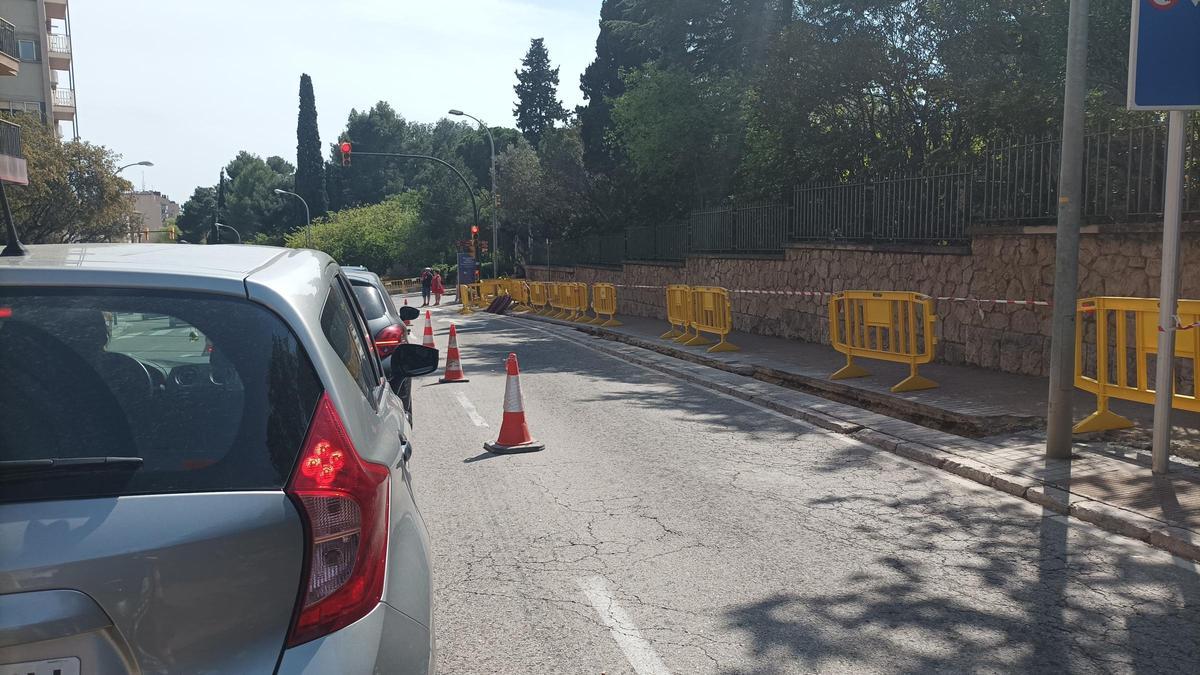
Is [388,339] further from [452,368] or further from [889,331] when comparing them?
[889,331]

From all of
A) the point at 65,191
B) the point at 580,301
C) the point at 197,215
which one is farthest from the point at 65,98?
the point at 197,215

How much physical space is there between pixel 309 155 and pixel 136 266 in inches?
4069

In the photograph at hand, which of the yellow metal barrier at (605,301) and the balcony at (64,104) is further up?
the balcony at (64,104)

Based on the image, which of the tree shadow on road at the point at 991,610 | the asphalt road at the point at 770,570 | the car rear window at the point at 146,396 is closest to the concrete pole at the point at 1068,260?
the asphalt road at the point at 770,570

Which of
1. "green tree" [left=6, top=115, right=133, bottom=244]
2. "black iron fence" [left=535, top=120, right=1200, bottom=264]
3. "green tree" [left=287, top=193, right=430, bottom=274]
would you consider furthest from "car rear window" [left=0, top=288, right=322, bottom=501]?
"green tree" [left=287, top=193, right=430, bottom=274]

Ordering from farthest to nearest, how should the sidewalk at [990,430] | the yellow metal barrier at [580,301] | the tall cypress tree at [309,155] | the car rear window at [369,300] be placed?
the tall cypress tree at [309,155] → the yellow metal barrier at [580,301] → the car rear window at [369,300] → the sidewalk at [990,430]

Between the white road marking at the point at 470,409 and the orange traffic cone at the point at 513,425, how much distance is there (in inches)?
62.7

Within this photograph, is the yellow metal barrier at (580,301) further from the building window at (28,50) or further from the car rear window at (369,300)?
the building window at (28,50)

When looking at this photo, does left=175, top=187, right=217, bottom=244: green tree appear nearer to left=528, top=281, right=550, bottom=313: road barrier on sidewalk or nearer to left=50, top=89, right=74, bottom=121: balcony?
left=50, top=89, right=74, bottom=121: balcony

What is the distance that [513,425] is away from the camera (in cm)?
930

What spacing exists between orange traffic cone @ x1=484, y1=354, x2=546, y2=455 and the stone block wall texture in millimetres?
6647

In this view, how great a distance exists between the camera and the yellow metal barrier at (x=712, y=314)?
56.2ft

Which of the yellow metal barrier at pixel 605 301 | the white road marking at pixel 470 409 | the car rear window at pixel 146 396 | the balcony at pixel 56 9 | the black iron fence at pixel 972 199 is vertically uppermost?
the balcony at pixel 56 9

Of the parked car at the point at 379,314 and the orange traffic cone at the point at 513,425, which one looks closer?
the orange traffic cone at the point at 513,425
